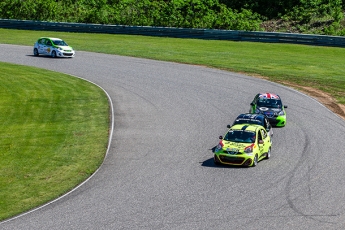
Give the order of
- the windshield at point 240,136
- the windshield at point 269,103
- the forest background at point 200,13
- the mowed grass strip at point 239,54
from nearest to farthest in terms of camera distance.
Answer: the windshield at point 240,136
the windshield at point 269,103
the mowed grass strip at point 239,54
the forest background at point 200,13

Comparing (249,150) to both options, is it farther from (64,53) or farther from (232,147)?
(64,53)

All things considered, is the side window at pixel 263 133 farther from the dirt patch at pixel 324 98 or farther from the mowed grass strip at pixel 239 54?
the mowed grass strip at pixel 239 54

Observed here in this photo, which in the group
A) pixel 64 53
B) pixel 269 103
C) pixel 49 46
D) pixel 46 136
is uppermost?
pixel 269 103

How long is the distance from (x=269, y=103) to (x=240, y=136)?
7.44 metres

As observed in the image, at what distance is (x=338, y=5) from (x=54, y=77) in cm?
3767

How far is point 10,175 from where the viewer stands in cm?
2397

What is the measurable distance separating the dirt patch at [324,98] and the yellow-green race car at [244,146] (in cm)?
934

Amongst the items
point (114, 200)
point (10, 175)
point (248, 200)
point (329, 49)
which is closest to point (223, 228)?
point (248, 200)

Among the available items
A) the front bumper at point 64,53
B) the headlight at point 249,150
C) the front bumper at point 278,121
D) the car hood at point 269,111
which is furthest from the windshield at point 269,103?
the front bumper at point 64,53

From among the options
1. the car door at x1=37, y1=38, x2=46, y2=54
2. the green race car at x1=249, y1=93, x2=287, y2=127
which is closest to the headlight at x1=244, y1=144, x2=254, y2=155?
the green race car at x1=249, y1=93, x2=287, y2=127

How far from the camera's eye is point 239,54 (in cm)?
5481

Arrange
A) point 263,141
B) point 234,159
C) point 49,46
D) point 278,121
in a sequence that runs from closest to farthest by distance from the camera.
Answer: point 234,159 < point 263,141 < point 278,121 < point 49,46

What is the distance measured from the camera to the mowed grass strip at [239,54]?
151ft

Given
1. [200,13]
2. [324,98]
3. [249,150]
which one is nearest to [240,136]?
[249,150]
